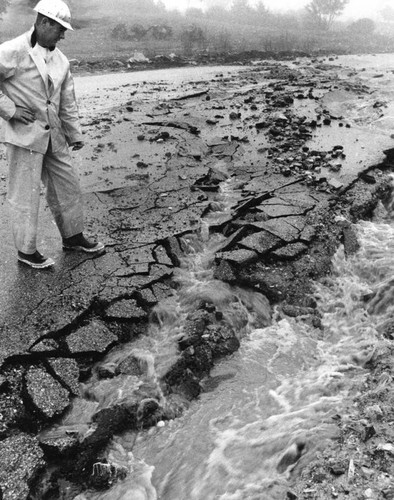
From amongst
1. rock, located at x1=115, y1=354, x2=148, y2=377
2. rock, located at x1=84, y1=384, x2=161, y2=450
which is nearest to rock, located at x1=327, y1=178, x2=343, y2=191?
rock, located at x1=115, y1=354, x2=148, y2=377

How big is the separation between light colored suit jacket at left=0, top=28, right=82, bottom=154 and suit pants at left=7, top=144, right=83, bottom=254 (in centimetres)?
10

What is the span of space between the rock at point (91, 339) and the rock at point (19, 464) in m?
0.71

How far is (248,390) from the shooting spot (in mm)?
3320

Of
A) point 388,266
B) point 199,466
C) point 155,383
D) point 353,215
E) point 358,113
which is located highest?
point 358,113

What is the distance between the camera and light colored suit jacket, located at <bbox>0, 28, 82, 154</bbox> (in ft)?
10.4

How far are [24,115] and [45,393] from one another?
1.93 meters

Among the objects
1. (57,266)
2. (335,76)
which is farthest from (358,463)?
(335,76)

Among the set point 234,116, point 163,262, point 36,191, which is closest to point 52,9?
point 36,191

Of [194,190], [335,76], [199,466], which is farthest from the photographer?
[335,76]

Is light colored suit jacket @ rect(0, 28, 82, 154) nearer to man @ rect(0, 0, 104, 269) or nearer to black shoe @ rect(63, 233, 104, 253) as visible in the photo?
man @ rect(0, 0, 104, 269)

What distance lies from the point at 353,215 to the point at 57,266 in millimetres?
3215

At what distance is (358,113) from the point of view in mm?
8914

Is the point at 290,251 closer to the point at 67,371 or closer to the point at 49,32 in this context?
the point at 67,371

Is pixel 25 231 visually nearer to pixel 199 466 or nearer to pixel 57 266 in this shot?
pixel 57 266
